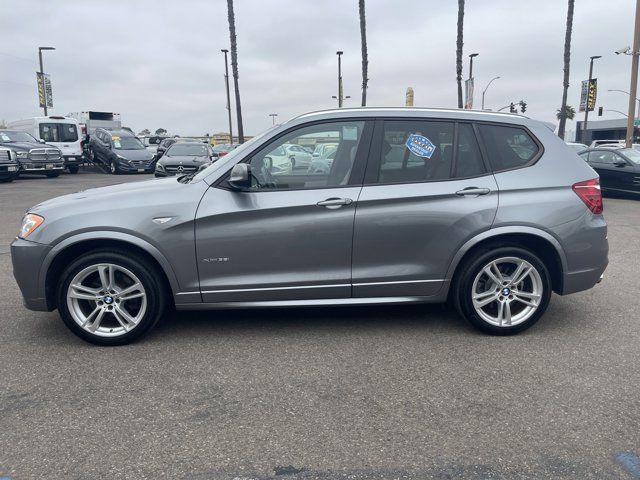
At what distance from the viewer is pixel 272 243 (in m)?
4.07

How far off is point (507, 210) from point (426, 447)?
214 centimetres

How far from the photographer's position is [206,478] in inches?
100

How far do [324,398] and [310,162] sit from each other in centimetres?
181

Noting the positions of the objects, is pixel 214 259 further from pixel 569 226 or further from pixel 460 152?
pixel 569 226

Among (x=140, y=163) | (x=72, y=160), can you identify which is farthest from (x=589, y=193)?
(x=72, y=160)

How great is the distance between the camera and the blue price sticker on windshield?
430cm

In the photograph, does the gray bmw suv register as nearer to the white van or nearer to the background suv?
the background suv

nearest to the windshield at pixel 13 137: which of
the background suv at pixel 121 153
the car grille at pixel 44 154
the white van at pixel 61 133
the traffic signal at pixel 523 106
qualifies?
the car grille at pixel 44 154

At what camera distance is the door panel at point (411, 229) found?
414 centimetres

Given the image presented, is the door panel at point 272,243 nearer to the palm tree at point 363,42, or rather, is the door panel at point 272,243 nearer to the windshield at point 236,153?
the windshield at point 236,153

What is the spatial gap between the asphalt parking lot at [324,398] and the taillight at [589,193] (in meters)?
1.03

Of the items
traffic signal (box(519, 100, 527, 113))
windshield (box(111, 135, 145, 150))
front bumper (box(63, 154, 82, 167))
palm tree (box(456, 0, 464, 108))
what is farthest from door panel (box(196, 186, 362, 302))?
traffic signal (box(519, 100, 527, 113))

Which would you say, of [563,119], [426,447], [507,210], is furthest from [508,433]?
[563,119]

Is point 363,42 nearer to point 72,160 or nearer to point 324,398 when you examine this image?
point 72,160
